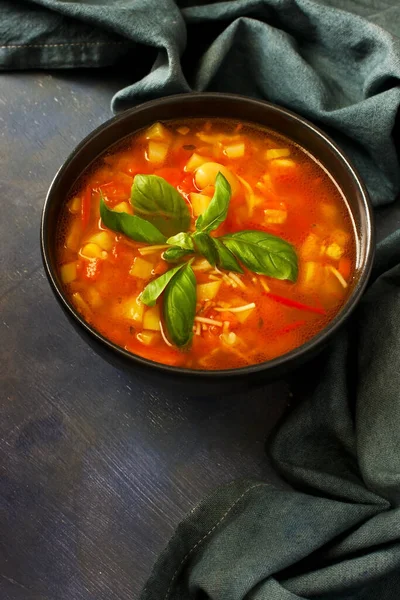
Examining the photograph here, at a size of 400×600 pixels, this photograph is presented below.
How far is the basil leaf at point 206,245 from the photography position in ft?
6.93

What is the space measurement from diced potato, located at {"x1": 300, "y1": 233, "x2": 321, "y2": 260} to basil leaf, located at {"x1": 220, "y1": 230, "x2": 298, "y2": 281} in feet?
0.33

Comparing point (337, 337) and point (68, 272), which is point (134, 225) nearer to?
point (68, 272)

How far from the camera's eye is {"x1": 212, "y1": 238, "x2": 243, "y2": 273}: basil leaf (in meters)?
2.12

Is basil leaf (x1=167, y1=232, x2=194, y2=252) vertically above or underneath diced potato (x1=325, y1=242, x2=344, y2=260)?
above

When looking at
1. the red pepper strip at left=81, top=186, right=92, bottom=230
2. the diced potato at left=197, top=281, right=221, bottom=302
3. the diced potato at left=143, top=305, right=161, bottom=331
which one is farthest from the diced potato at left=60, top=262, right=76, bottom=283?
the diced potato at left=197, top=281, right=221, bottom=302

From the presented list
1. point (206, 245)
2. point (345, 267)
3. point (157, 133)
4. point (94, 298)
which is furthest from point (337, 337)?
point (157, 133)

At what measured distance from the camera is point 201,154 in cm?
242

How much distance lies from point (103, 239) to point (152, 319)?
0.95 feet

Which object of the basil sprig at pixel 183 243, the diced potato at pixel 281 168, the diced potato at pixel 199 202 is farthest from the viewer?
the diced potato at pixel 281 168

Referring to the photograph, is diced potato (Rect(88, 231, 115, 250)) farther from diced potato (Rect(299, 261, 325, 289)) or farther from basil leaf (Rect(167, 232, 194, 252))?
diced potato (Rect(299, 261, 325, 289))

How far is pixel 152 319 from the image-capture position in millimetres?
2105

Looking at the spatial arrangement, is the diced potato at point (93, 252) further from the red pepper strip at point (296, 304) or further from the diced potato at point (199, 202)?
the red pepper strip at point (296, 304)

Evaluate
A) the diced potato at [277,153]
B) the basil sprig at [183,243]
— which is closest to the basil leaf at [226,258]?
the basil sprig at [183,243]

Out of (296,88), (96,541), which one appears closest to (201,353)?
(96,541)
